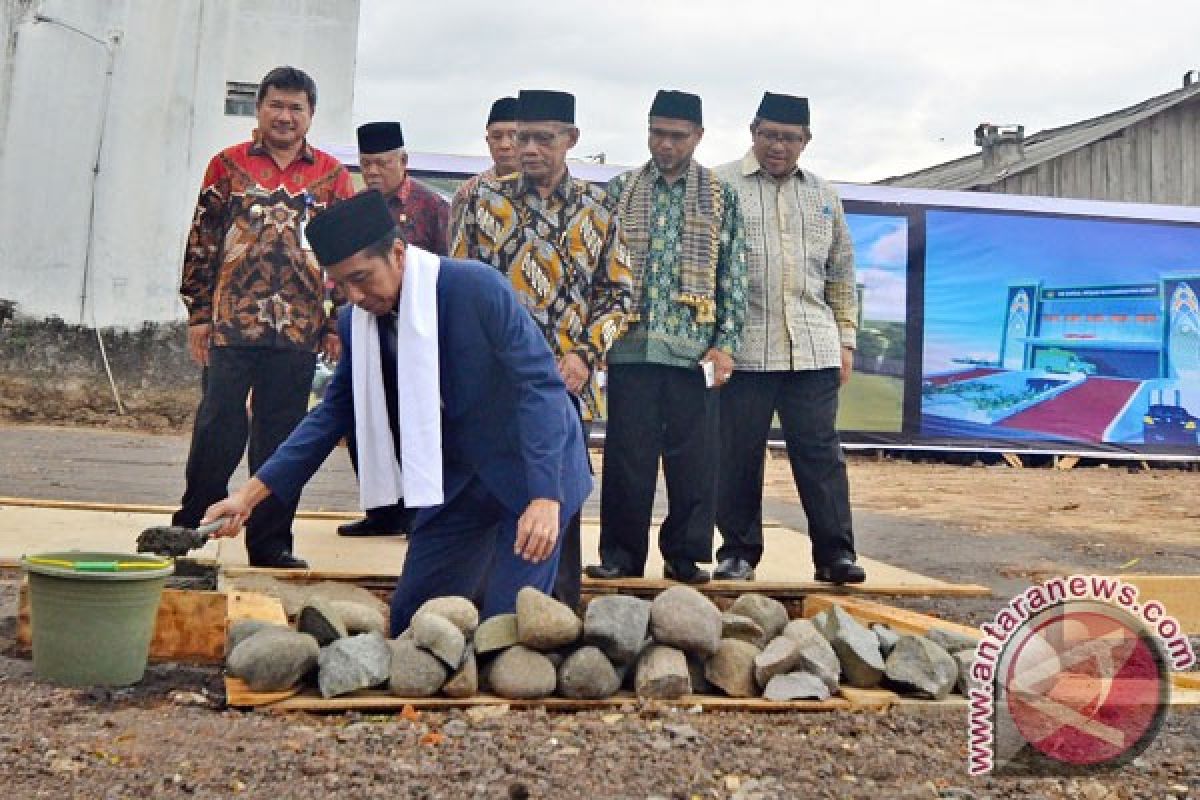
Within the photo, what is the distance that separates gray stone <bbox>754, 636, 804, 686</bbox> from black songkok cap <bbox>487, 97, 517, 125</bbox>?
10.4 ft

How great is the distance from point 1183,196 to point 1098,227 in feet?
24.0

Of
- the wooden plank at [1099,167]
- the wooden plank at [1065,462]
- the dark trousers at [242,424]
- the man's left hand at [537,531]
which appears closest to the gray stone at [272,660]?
the man's left hand at [537,531]

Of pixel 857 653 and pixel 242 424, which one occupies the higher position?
pixel 242 424

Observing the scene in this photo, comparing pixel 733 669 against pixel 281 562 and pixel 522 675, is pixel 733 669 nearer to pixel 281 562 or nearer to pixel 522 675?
pixel 522 675

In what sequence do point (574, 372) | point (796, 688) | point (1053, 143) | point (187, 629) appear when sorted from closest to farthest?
1. point (796, 688)
2. point (187, 629)
3. point (574, 372)
4. point (1053, 143)

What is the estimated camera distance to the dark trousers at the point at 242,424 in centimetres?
538

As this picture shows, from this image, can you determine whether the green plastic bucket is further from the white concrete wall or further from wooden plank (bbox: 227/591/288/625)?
the white concrete wall

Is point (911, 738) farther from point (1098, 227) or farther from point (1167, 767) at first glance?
point (1098, 227)

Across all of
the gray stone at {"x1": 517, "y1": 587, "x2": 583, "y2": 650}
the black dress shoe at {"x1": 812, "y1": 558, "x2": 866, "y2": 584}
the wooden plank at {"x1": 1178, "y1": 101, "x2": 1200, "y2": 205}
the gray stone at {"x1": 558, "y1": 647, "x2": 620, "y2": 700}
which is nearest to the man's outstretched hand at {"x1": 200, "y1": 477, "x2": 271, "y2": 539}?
the gray stone at {"x1": 517, "y1": 587, "x2": 583, "y2": 650}

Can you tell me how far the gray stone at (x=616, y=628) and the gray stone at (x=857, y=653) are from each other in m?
0.62

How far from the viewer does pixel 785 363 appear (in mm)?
5754

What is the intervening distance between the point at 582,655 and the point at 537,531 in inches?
14.8

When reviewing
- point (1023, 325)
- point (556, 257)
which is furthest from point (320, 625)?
point (1023, 325)

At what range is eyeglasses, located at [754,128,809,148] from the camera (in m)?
5.86
